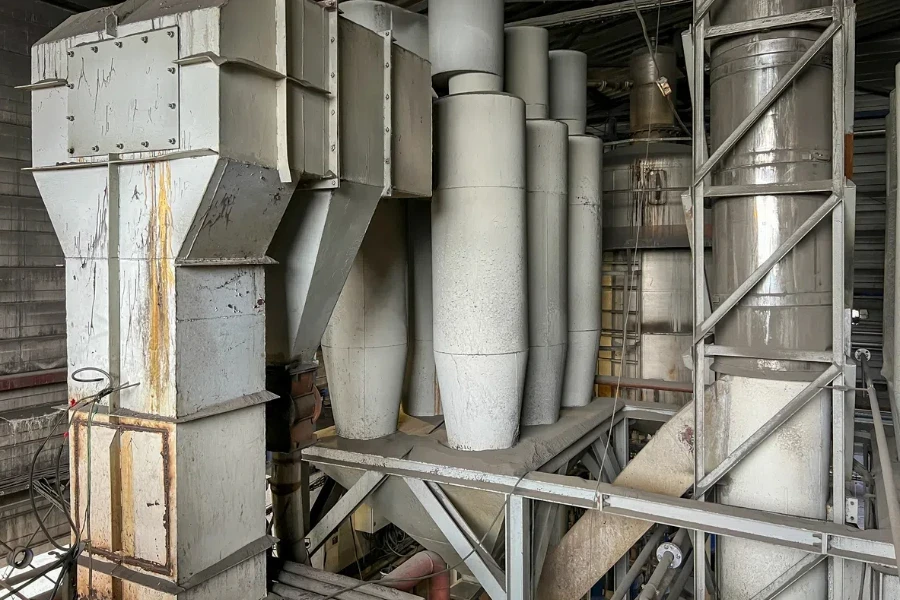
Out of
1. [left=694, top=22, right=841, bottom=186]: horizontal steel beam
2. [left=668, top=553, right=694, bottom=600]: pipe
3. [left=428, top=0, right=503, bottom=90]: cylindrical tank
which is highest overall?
[left=428, top=0, right=503, bottom=90]: cylindrical tank

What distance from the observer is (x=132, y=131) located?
3.11 m

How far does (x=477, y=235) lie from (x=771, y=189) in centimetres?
212

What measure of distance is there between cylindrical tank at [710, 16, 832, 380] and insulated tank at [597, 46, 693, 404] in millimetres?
3903

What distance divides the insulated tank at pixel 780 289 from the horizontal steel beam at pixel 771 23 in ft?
0.32

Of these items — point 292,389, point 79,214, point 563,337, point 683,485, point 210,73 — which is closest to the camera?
point 210,73

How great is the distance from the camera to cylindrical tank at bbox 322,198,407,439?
5.59 meters

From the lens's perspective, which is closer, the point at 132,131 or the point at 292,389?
the point at 132,131

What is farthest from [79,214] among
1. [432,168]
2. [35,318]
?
[35,318]

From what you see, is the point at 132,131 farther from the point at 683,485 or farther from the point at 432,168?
the point at 683,485

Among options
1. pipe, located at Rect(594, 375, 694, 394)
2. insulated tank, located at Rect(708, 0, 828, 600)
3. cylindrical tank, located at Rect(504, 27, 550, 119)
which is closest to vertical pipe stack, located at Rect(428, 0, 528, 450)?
cylindrical tank, located at Rect(504, 27, 550, 119)

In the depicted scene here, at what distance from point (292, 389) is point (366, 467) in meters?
1.34

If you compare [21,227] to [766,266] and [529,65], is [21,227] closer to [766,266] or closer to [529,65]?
[529,65]

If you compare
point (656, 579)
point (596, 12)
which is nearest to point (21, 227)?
point (596, 12)

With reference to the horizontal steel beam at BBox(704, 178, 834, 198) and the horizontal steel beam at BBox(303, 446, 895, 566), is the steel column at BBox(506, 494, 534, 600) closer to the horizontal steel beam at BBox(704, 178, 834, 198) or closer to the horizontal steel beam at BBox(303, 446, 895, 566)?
the horizontal steel beam at BBox(303, 446, 895, 566)
